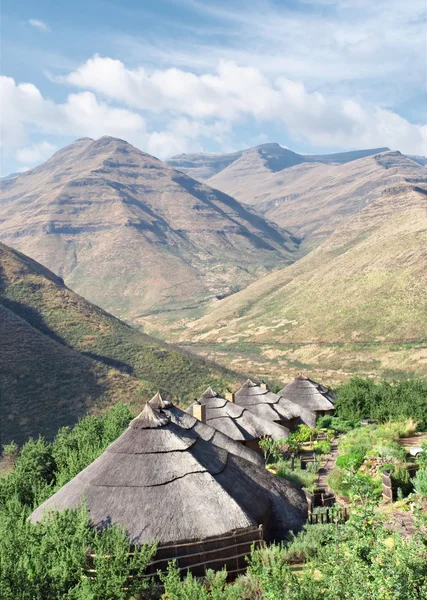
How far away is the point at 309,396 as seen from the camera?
34719 mm

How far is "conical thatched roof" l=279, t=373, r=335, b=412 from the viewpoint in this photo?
34.0m

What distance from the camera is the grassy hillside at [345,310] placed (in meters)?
73.6

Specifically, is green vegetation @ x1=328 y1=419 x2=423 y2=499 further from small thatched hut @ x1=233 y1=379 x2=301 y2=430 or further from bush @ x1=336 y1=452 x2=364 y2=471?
small thatched hut @ x1=233 y1=379 x2=301 y2=430

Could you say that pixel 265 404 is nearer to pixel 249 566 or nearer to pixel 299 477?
pixel 299 477

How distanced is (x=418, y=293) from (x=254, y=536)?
78394 mm

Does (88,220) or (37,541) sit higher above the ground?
(88,220)

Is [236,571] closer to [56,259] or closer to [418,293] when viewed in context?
[418,293]

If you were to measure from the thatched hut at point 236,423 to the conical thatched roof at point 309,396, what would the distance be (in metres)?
7.97

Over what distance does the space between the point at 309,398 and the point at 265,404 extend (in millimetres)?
5509

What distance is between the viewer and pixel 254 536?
11.9 m

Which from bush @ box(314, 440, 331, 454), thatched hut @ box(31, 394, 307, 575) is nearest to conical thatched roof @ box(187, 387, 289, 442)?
bush @ box(314, 440, 331, 454)

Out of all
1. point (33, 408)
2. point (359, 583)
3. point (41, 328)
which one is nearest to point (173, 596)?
point (359, 583)

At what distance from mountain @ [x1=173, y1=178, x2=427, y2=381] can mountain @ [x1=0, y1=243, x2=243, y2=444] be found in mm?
25758

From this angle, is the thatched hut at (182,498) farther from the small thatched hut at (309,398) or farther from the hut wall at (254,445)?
the small thatched hut at (309,398)
